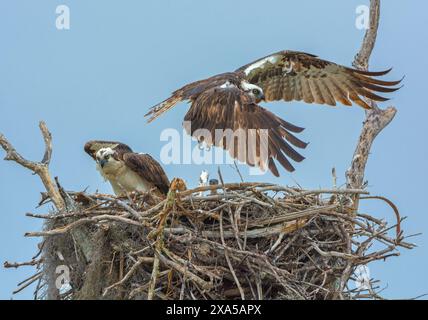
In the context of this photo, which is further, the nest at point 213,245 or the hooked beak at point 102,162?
the hooked beak at point 102,162

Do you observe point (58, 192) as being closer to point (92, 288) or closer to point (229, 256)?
point (92, 288)

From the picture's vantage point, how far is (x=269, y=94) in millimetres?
11398

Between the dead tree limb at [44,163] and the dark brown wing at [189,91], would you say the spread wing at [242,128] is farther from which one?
the dead tree limb at [44,163]

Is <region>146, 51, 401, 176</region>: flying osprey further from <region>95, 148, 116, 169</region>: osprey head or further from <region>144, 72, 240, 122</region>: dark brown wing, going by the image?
<region>95, 148, 116, 169</region>: osprey head

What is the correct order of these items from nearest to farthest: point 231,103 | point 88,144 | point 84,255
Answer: point 84,255, point 231,103, point 88,144

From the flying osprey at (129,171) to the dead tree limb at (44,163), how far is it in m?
1.10

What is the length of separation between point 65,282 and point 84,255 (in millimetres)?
314

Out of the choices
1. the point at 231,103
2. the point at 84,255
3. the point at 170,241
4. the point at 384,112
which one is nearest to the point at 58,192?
the point at 84,255

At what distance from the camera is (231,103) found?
9359 millimetres

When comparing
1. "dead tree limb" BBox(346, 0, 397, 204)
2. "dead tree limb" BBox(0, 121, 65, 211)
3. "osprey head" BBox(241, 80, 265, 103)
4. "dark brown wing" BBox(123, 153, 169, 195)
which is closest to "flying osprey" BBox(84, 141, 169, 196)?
"dark brown wing" BBox(123, 153, 169, 195)

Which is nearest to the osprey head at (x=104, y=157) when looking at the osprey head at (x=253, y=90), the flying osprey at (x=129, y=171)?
the flying osprey at (x=129, y=171)

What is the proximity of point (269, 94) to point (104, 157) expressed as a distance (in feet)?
9.26

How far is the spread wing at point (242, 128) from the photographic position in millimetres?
8758
